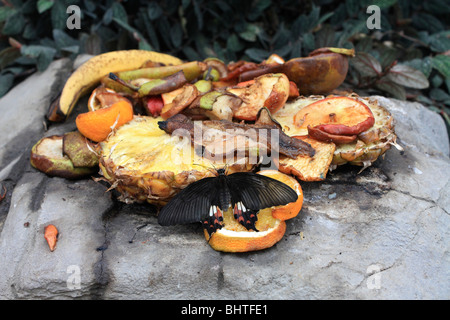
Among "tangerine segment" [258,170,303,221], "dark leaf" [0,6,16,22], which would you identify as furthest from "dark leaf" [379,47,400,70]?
"dark leaf" [0,6,16,22]

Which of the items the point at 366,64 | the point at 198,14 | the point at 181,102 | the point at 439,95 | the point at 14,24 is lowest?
the point at 439,95

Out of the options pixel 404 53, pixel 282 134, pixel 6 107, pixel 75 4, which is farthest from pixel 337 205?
pixel 75 4

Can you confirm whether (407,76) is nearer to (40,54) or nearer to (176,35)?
(176,35)

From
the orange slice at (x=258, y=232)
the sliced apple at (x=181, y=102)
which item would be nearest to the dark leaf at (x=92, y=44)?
the sliced apple at (x=181, y=102)

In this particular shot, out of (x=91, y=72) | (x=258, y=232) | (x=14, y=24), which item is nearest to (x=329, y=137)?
(x=258, y=232)

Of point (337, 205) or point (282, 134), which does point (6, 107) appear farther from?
point (337, 205)

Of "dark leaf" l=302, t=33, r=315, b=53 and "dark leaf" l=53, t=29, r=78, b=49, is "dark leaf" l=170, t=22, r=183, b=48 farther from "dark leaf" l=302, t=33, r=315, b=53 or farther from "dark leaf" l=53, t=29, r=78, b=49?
"dark leaf" l=302, t=33, r=315, b=53
